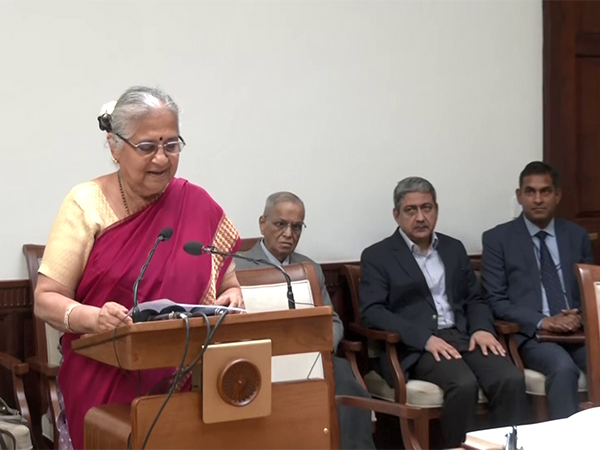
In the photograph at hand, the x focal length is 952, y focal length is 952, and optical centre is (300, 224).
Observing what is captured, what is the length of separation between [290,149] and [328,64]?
0.43 metres

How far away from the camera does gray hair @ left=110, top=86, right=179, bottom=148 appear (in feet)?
7.47

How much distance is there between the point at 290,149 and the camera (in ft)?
13.8

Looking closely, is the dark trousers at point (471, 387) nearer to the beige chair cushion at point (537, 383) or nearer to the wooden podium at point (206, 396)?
the beige chair cushion at point (537, 383)

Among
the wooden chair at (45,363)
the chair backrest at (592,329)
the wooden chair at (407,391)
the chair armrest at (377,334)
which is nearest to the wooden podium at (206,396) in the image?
the chair backrest at (592,329)

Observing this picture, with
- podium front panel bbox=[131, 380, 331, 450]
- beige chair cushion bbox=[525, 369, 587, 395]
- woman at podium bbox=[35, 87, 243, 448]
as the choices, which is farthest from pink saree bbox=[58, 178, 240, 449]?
beige chair cushion bbox=[525, 369, 587, 395]

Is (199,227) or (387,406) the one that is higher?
(199,227)

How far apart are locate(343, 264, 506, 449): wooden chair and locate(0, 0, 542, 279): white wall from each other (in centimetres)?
59

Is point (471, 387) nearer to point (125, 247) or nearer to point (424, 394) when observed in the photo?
point (424, 394)

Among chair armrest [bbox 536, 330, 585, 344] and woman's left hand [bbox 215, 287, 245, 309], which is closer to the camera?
woman's left hand [bbox 215, 287, 245, 309]

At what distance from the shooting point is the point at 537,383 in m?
3.84

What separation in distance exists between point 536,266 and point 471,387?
798 millimetres

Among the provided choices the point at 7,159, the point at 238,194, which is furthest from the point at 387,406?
the point at 7,159

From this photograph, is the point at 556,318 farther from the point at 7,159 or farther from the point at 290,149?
the point at 7,159

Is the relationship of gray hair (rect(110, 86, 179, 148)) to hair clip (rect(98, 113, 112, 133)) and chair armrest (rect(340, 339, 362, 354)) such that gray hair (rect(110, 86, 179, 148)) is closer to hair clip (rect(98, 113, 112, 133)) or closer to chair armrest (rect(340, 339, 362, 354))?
hair clip (rect(98, 113, 112, 133))
